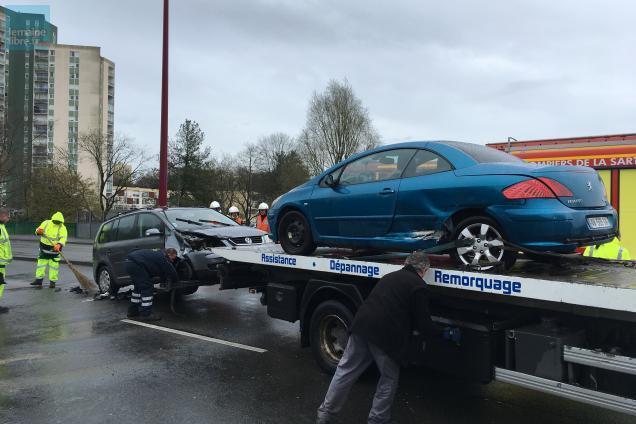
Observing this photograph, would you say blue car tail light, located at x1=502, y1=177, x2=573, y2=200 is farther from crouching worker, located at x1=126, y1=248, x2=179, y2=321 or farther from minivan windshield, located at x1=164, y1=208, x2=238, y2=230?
minivan windshield, located at x1=164, y1=208, x2=238, y2=230

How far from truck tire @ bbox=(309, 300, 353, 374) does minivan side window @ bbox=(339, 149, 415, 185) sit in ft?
4.45

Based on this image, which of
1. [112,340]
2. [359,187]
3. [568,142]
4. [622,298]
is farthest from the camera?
[568,142]

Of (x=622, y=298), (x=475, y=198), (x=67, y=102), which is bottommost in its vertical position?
(x=622, y=298)

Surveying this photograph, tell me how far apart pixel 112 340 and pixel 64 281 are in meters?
7.25

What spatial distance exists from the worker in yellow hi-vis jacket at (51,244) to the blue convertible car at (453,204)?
8277mm

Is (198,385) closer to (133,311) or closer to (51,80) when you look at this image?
(133,311)

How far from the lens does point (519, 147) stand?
8742 millimetres

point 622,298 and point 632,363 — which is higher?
point 622,298

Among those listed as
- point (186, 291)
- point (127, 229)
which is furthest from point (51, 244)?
point (186, 291)

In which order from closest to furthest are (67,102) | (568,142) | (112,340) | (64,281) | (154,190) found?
(112,340)
(568,142)
(64,281)
(154,190)
(67,102)

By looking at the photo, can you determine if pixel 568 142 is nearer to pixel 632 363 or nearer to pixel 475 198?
pixel 475 198

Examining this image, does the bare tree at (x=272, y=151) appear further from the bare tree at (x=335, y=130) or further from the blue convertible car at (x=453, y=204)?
the blue convertible car at (x=453, y=204)

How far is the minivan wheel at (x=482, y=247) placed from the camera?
425 centimetres

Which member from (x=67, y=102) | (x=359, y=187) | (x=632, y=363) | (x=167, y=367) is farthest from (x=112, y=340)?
(x=67, y=102)
